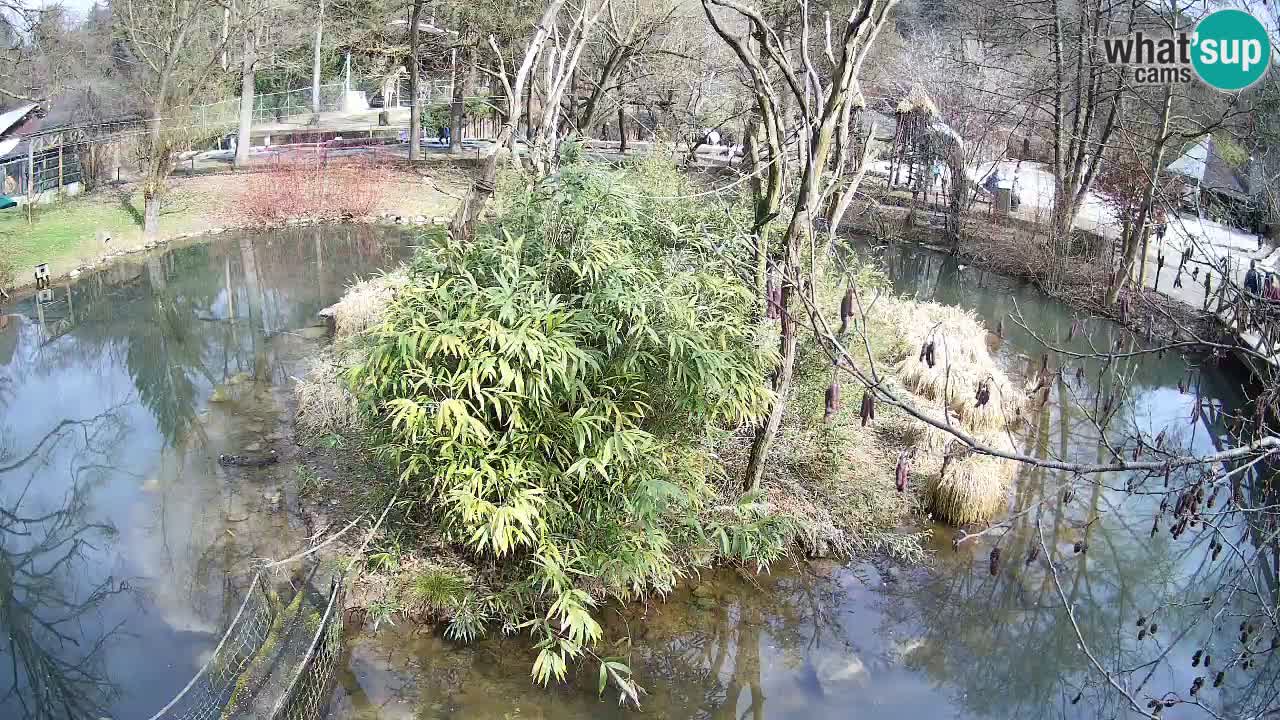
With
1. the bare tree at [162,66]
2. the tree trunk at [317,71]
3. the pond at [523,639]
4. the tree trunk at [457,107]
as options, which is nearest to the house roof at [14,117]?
the bare tree at [162,66]

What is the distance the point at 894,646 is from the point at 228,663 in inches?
156

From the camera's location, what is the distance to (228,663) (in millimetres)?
5641

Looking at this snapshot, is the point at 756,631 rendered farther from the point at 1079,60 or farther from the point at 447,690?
the point at 1079,60

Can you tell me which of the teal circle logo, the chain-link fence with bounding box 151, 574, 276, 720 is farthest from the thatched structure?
the chain-link fence with bounding box 151, 574, 276, 720

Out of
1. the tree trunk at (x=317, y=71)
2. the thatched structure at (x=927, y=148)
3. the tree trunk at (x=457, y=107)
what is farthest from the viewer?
the tree trunk at (x=457, y=107)

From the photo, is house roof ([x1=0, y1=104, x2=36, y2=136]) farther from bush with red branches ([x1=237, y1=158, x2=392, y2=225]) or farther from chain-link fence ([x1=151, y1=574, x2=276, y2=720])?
chain-link fence ([x1=151, y1=574, x2=276, y2=720])

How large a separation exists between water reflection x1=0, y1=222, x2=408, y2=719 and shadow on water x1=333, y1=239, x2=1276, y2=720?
1.48m

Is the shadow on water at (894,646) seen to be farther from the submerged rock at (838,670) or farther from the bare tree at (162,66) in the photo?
the bare tree at (162,66)

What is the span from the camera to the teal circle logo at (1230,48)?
24.6 feet

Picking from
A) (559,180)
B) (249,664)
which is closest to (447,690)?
(249,664)

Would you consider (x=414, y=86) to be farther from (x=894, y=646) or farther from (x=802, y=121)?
(x=894, y=646)

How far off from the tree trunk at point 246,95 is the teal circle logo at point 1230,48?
16.5m

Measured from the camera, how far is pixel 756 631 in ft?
20.6

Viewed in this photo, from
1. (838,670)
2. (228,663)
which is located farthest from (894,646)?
(228,663)
